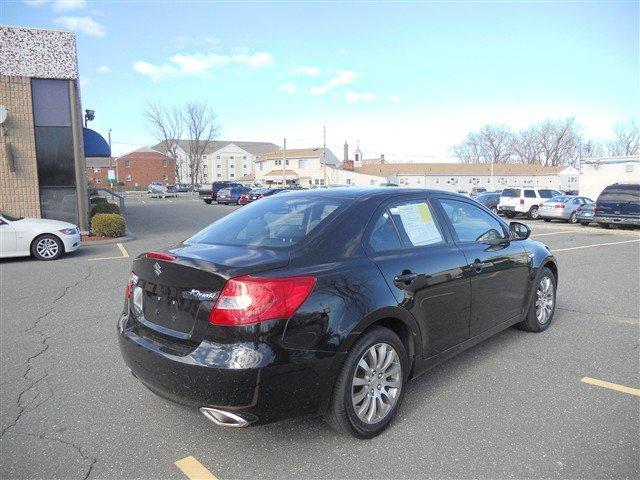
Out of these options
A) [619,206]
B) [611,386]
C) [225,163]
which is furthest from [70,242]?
[225,163]

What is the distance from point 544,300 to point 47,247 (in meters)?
9.89

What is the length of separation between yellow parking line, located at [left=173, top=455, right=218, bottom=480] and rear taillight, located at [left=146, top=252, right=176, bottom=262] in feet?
3.97

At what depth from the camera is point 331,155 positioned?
84812 millimetres

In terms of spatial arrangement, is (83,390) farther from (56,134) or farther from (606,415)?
(56,134)

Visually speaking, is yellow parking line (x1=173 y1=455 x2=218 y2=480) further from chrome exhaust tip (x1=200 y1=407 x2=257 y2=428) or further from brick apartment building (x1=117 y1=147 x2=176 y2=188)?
brick apartment building (x1=117 y1=147 x2=176 y2=188)

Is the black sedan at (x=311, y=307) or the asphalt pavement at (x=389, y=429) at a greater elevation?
the black sedan at (x=311, y=307)

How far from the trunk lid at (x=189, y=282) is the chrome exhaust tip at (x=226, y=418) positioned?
0.40 meters

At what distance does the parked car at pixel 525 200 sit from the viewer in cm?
2531

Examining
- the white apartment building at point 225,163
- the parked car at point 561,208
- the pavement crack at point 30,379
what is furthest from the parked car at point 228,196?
the white apartment building at point 225,163

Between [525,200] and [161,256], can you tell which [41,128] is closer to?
[161,256]

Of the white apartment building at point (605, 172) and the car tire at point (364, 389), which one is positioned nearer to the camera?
the car tire at point (364, 389)

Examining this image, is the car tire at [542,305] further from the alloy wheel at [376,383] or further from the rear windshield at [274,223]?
the rear windshield at [274,223]

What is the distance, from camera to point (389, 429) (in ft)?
10.4

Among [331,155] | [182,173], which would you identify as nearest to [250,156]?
[182,173]
